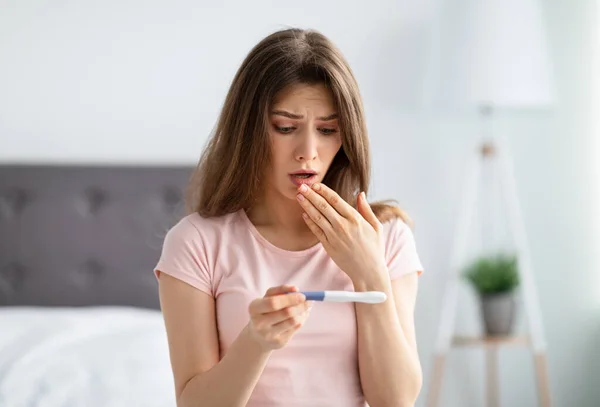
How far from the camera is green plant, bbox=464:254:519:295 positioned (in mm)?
2490

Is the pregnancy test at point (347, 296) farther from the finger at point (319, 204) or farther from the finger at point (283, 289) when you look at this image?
the finger at point (319, 204)

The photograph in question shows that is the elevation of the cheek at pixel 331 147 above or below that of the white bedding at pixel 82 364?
above

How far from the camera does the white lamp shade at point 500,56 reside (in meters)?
2.43

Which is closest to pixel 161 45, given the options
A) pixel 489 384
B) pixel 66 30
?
pixel 66 30

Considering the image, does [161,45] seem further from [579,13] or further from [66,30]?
[579,13]

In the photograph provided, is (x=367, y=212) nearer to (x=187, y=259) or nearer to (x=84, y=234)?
(x=187, y=259)

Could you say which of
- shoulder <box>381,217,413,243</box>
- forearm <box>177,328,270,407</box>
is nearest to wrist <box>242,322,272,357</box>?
forearm <box>177,328,270,407</box>

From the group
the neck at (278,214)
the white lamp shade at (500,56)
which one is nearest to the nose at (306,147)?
the neck at (278,214)

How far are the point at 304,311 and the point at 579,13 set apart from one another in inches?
83.9

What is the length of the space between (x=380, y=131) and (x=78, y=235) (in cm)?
110

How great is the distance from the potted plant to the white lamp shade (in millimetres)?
539

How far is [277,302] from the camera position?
37.6 inches

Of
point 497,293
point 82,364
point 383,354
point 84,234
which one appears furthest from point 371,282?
point 84,234

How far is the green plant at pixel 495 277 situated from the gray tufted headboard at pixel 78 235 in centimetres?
106
